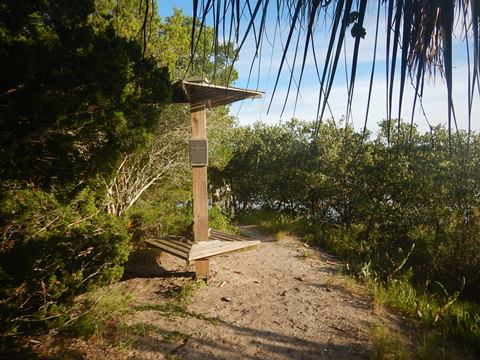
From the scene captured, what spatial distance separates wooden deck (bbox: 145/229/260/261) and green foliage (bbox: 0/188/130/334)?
46.1 inches

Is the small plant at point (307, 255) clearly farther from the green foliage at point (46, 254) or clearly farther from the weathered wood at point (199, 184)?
the green foliage at point (46, 254)

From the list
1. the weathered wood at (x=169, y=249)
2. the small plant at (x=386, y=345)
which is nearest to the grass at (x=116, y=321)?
the weathered wood at (x=169, y=249)

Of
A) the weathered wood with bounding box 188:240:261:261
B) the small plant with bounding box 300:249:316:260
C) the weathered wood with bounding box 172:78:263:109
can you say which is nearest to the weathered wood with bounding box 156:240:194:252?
the weathered wood with bounding box 188:240:261:261

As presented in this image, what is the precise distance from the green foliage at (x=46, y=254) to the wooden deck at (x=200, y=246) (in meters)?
1.17

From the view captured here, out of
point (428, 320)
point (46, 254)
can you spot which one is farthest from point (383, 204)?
point (46, 254)

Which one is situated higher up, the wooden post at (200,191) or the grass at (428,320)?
the wooden post at (200,191)

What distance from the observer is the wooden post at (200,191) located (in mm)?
4836

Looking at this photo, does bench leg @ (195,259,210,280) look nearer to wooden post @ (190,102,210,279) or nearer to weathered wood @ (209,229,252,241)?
wooden post @ (190,102,210,279)

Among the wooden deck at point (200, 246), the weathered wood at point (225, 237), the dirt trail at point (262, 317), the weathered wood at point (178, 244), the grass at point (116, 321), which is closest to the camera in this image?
the grass at point (116, 321)

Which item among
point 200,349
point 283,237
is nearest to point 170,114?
point 283,237

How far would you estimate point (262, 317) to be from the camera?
13.1 ft

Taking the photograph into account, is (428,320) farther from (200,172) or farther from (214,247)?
(200,172)

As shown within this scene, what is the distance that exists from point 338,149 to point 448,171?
3816 mm

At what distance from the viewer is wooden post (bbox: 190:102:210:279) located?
15.9 ft
